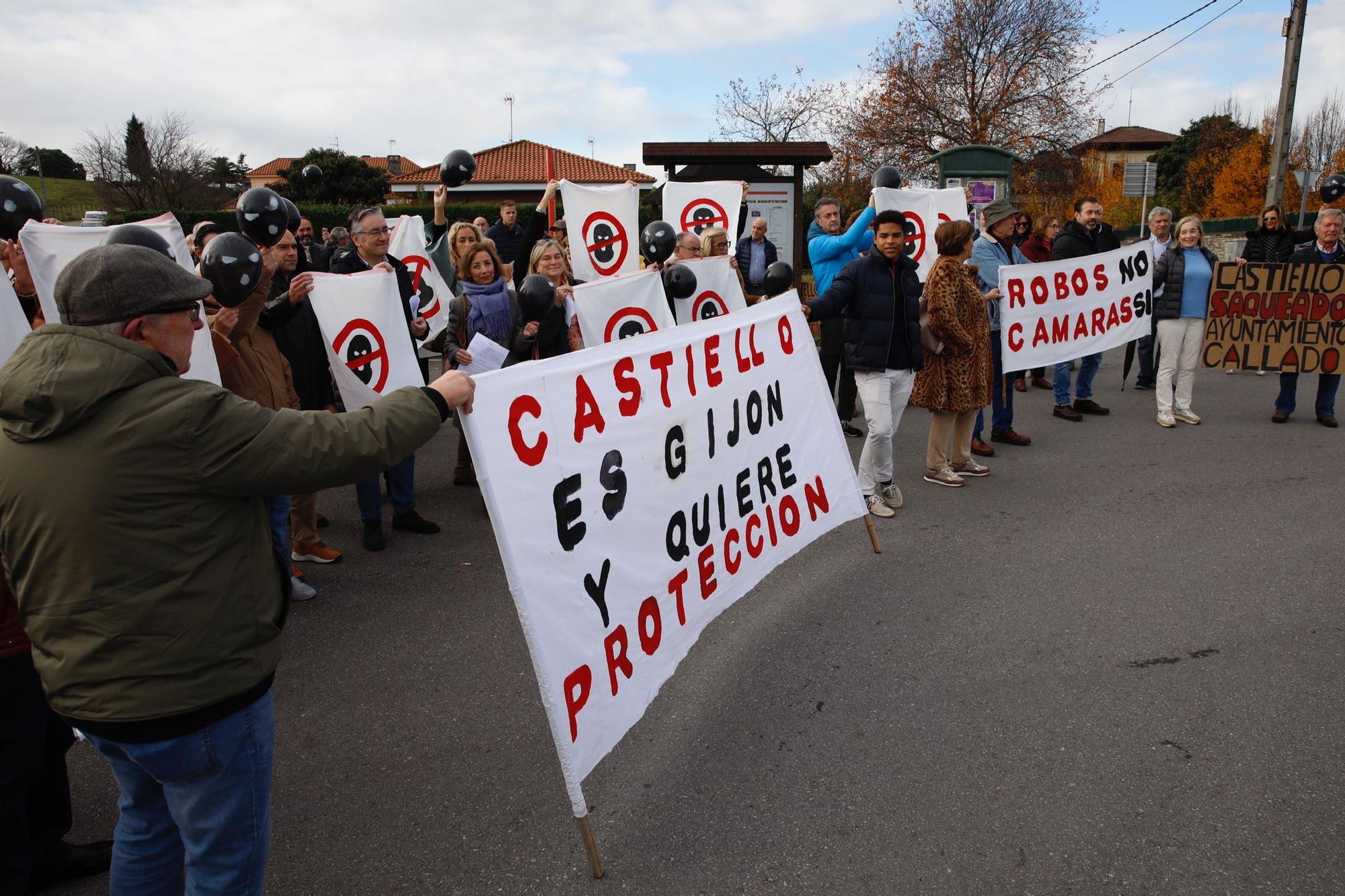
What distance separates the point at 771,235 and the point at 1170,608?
31.5 feet

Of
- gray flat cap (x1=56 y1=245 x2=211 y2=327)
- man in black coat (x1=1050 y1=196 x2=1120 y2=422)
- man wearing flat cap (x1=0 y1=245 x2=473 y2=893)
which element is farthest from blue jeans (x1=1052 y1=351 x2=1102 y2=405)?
gray flat cap (x1=56 y1=245 x2=211 y2=327)

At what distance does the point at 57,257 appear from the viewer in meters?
3.77

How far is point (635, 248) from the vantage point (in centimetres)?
723

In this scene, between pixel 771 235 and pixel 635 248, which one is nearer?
pixel 635 248

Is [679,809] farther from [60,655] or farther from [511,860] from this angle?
[60,655]

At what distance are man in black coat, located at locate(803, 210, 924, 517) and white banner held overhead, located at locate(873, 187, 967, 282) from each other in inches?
90.5

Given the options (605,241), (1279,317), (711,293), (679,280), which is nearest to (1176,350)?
(1279,317)

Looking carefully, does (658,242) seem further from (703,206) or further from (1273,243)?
(1273,243)

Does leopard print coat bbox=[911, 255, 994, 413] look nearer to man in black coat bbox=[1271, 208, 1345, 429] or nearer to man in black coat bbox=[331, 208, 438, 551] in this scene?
man in black coat bbox=[331, 208, 438, 551]

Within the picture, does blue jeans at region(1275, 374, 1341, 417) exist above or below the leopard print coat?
below

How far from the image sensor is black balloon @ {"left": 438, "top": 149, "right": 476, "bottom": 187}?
628 centimetres

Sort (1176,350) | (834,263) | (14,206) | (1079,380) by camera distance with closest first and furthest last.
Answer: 1. (14,206)
2. (834,263)
3. (1176,350)
4. (1079,380)

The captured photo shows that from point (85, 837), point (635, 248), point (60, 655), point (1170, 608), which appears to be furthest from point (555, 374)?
point (635, 248)

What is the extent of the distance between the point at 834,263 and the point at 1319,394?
4.59 meters
